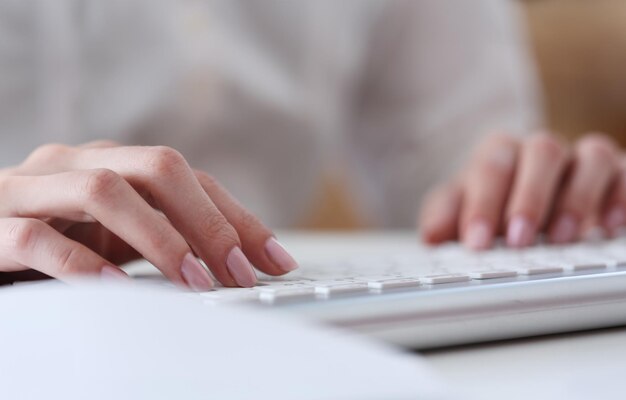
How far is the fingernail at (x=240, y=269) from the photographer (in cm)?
28

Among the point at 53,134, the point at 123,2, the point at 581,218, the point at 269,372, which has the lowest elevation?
the point at 269,372

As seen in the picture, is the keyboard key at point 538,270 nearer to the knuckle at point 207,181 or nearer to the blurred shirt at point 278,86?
the knuckle at point 207,181

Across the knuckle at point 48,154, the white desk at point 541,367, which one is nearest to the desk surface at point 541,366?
the white desk at point 541,367

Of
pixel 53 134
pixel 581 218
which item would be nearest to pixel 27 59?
pixel 53 134

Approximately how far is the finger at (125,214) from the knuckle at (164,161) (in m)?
0.02

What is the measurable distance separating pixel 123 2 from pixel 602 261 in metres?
0.53

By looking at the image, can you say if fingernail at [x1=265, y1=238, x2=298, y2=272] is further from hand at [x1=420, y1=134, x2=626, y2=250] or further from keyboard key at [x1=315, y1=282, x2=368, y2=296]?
hand at [x1=420, y1=134, x2=626, y2=250]

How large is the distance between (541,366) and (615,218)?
1.41ft

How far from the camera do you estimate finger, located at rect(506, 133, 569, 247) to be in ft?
1.68

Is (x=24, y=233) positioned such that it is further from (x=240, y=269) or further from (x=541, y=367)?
(x=541, y=367)

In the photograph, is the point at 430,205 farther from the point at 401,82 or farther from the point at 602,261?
the point at 401,82

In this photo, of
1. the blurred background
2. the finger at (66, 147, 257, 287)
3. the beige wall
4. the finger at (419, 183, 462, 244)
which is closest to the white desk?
the finger at (66, 147, 257, 287)

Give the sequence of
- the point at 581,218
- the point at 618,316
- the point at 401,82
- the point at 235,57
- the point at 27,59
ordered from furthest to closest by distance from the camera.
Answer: the point at 401,82 < the point at 235,57 < the point at 27,59 < the point at 581,218 < the point at 618,316

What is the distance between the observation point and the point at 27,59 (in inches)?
27.1
